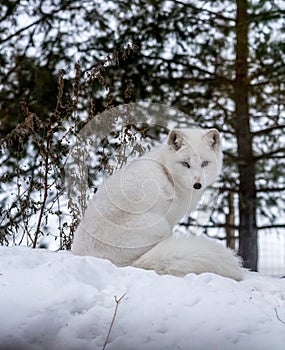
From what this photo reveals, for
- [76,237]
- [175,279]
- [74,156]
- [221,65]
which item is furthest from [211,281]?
[221,65]

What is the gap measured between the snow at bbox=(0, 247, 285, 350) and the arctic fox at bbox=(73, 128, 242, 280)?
1.04ft

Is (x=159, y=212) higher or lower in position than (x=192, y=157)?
lower

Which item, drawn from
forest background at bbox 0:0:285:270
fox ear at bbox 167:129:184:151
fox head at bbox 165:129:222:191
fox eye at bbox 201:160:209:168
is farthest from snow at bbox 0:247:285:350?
forest background at bbox 0:0:285:270

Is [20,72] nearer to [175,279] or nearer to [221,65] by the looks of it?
[221,65]

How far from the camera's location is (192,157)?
3.71 meters

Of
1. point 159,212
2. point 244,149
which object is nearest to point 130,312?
point 159,212

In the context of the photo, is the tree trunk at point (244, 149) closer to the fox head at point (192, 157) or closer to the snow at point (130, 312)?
the fox head at point (192, 157)

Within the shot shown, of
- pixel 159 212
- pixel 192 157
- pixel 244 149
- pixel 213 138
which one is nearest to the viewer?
pixel 159 212

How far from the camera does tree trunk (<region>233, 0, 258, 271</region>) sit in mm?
7727

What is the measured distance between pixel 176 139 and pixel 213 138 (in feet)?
0.95

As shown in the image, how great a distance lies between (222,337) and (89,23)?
23.0 feet

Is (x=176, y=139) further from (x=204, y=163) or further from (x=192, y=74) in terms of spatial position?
(x=192, y=74)

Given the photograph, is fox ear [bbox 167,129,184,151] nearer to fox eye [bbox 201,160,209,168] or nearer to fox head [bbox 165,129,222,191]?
fox head [bbox 165,129,222,191]

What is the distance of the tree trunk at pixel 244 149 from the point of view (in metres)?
7.73
